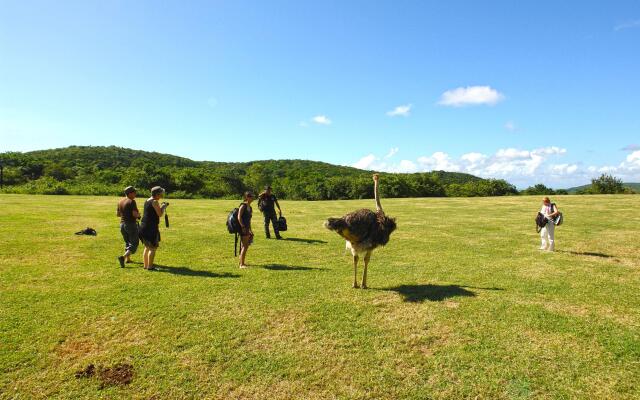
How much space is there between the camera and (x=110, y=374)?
211 inches

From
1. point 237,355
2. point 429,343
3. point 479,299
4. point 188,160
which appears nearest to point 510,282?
point 479,299

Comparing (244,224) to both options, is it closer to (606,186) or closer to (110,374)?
(110,374)

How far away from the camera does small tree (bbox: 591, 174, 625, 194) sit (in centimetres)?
5969

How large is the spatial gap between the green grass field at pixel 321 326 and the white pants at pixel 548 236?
129 centimetres

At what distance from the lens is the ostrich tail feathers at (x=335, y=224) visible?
320 inches

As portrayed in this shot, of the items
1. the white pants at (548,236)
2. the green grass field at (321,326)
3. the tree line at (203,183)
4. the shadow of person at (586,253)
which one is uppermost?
the tree line at (203,183)

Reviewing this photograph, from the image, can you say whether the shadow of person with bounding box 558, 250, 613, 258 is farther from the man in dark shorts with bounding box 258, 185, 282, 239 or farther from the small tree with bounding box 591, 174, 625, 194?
the small tree with bounding box 591, 174, 625, 194

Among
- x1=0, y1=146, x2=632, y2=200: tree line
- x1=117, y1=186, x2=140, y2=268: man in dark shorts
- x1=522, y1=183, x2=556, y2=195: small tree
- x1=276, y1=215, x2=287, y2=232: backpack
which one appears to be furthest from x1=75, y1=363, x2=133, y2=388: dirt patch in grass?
x1=522, y1=183, x2=556, y2=195: small tree

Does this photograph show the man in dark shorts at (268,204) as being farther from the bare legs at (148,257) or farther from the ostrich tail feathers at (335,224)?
the ostrich tail feathers at (335,224)

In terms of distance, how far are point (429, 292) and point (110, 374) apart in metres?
6.67

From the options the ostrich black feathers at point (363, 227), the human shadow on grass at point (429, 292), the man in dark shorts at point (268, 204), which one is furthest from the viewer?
the man in dark shorts at point (268, 204)

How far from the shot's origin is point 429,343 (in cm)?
629

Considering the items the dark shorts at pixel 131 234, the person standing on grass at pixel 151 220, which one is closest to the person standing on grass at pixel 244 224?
the person standing on grass at pixel 151 220

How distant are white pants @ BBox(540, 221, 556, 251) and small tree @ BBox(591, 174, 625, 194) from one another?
59054 mm
